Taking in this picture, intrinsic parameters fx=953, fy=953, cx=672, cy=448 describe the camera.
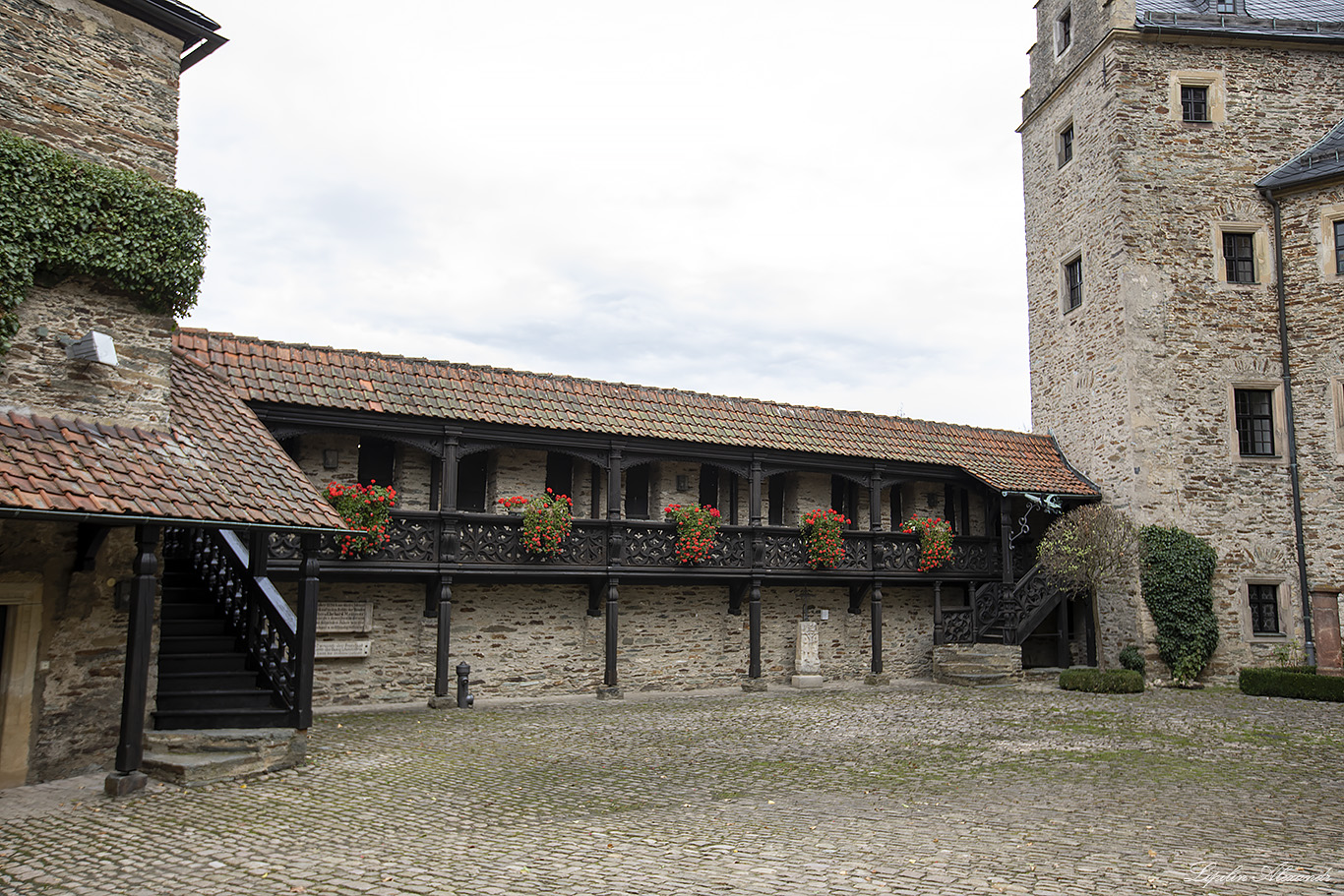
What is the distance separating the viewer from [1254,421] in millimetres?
20422

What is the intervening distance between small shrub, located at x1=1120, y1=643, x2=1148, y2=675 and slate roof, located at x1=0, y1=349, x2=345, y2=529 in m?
16.1

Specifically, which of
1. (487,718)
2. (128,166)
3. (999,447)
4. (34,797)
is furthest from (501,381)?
(999,447)

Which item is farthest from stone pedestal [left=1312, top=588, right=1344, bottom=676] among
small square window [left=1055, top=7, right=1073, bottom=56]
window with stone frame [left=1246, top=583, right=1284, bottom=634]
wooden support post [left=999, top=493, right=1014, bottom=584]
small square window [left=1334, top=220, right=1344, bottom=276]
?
small square window [left=1055, top=7, right=1073, bottom=56]

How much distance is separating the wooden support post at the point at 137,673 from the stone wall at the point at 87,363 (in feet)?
5.18

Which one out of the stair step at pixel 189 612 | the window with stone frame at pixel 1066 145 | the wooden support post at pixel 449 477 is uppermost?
the window with stone frame at pixel 1066 145

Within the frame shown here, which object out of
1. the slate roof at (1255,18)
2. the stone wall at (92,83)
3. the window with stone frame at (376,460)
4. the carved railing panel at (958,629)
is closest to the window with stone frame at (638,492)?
the window with stone frame at (376,460)

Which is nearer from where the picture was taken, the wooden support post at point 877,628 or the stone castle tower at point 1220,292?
the wooden support post at point 877,628

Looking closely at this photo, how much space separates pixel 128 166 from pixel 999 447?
1793 centimetres

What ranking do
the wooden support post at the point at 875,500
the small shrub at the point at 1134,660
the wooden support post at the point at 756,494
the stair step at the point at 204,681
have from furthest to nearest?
the wooden support post at the point at 875,500, the small shrub at the point at 1134,660, the wooden support post at the point at 756,494, the stair step at the point at 204,681

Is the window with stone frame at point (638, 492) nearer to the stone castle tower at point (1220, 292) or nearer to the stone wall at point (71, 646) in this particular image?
the stone wall at point (71, 646)

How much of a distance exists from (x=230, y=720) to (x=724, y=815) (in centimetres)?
570

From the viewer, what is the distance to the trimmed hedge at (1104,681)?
17641mm

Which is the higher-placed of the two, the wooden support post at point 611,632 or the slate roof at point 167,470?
the slate roof at point 167,470

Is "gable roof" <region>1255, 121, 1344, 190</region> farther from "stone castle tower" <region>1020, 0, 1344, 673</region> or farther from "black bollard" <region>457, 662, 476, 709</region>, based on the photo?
"black bollard" <region>457, 662, 476, 709</region>
